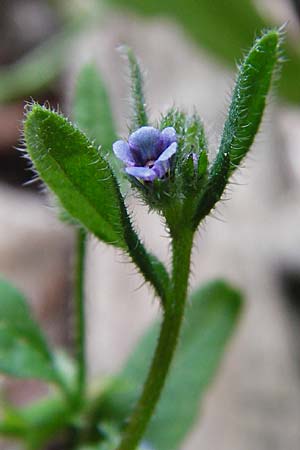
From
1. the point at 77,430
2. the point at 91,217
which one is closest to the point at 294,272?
the point at 77,430

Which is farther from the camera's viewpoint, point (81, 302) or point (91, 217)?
point (81, 302)

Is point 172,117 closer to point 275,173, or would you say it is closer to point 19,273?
point 19,273

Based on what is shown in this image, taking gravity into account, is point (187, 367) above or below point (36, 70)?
below

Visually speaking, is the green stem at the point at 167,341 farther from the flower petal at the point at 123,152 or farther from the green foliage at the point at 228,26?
the green foliage at the point at 228,26

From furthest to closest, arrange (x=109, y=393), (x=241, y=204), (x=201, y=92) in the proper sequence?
(x=201, y=92)
(x=241, y=204)
(x=109, y=393)

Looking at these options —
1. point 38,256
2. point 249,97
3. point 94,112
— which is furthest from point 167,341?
point 38,256

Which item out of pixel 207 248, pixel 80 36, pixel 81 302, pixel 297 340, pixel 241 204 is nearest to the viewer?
pixel 81 302

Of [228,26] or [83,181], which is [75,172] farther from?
[228,26]
